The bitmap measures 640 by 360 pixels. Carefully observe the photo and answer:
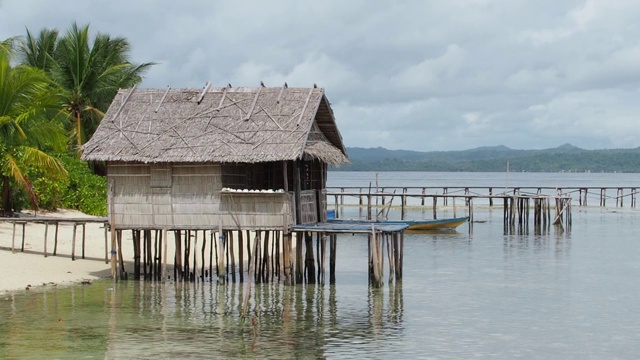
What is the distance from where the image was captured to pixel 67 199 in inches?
1419

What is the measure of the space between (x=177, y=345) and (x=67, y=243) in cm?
1263

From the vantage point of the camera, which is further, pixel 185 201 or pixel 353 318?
pixel 185 201

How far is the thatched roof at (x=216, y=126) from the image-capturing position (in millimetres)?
22750

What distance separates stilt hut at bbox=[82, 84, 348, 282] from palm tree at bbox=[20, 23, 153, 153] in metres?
15.2

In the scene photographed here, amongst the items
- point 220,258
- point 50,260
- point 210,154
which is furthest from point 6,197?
point 210,154

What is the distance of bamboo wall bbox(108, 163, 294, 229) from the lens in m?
23.0

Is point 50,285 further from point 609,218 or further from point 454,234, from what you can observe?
point 609,218

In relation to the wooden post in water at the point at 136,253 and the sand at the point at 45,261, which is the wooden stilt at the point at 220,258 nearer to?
the wooden post in water at the point at 136,253

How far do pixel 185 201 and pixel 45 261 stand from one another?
5.17 m

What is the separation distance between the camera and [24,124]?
96.4 ft

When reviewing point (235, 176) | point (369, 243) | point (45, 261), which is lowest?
point (45, 261)

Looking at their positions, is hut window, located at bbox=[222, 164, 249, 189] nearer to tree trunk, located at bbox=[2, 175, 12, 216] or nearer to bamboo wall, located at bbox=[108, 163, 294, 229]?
bamboo wall, located at bbox=[108, 163, 294, 229]

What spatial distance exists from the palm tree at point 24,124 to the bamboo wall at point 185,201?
20.8 ft

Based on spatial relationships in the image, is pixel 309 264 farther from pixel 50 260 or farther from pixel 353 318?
pixel 50 260
